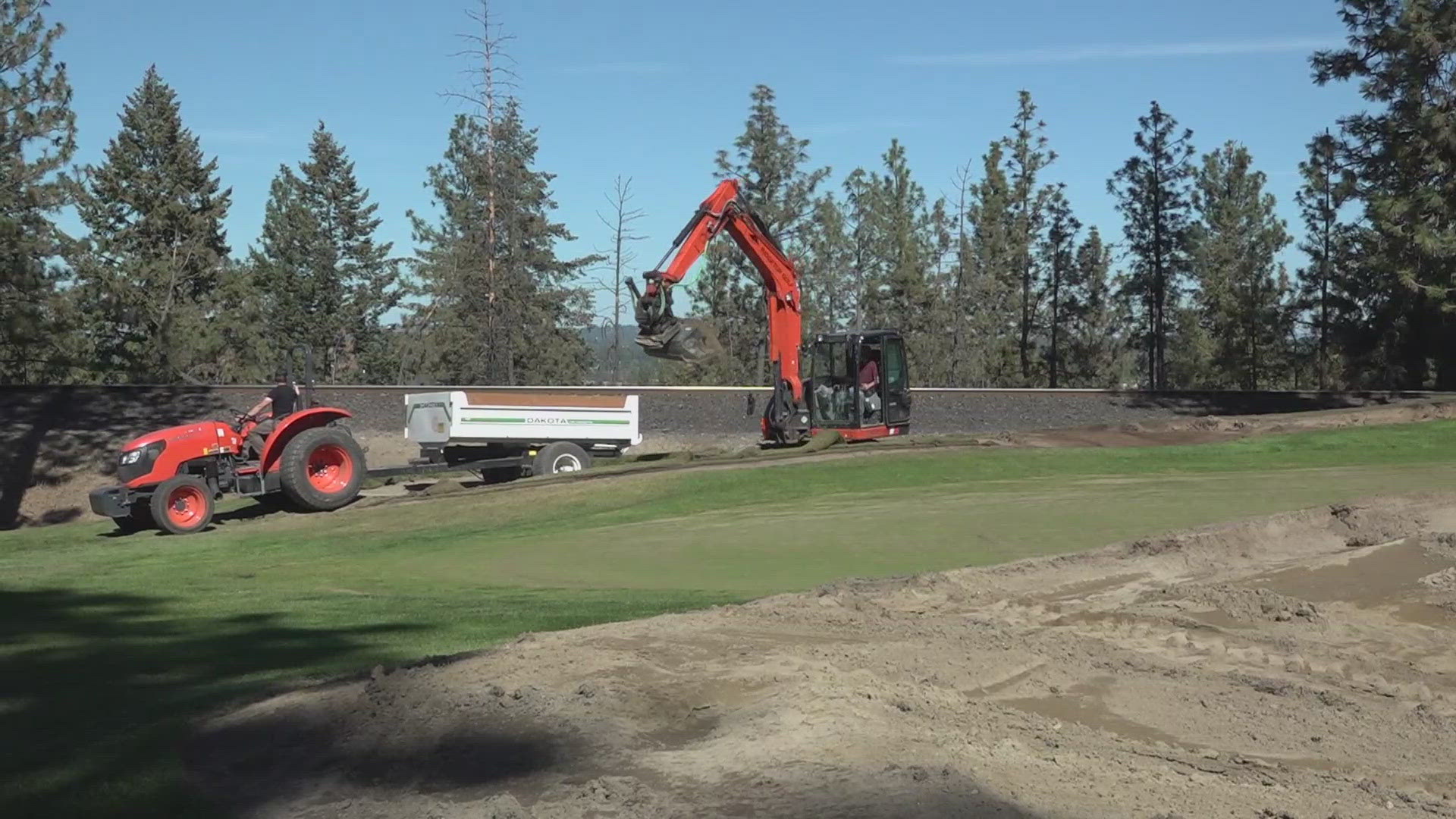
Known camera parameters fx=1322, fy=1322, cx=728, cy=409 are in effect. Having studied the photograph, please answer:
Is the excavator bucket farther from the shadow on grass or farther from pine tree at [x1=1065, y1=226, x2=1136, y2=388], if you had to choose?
pine tree at [x1=1065, y1=226, x2=1136, y2=388]

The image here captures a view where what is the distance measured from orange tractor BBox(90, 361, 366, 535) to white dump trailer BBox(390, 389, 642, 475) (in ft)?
9.48

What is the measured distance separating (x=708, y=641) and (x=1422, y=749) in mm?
3780

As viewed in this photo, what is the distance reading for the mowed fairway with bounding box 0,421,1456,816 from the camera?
22.7ft

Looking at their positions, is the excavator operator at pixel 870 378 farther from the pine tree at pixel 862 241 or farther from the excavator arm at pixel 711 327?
the pine tree at pixel 862 241

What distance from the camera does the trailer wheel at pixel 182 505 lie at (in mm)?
17984

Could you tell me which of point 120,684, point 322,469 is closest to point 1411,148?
point 322,469

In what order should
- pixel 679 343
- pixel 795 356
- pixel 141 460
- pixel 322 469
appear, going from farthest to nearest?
pixel 795 356 → pixel 679 343 → pixel 322 469 → pixel 141 460

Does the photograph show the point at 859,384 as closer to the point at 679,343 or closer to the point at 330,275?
the point at 679,343

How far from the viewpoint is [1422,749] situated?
20.2ft

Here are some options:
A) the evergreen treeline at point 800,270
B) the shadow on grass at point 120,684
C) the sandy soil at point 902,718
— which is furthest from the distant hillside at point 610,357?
the sandy soil at point 902,718

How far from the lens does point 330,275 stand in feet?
194

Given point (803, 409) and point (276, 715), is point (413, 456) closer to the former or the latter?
point (803, 409)

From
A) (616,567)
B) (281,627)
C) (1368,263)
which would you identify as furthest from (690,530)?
(1368,263)

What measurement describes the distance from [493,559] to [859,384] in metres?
10.5
